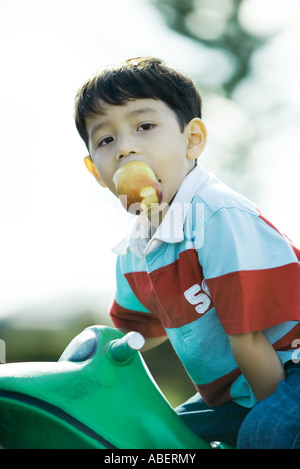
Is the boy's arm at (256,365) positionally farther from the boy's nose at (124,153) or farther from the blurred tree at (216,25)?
the blurred tree at (216,25)

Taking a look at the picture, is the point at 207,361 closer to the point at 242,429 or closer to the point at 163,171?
the point at 242,429

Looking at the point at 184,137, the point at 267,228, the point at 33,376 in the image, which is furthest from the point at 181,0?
the point at 33,376

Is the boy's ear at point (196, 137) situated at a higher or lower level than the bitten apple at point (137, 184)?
higher

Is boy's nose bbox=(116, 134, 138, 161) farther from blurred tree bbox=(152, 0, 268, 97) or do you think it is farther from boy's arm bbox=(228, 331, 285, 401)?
blurred tree bbox=(152, 0, 268, 97)

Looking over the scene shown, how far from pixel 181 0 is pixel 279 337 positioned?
16.8ft

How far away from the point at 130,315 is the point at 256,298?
1.94 ft

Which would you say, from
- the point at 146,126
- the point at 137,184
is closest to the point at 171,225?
the point at 137,184

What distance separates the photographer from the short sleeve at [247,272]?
3.74 ft

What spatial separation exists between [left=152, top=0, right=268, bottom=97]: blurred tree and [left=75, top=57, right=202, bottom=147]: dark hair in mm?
4292

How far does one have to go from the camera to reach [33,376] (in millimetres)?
1027

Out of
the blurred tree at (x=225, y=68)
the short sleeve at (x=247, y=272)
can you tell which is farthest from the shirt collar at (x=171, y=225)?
the blurred tree at (x=225, y=68)

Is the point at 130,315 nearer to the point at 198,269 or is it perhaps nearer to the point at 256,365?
the point at 198,269

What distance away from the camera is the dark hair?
1438mm

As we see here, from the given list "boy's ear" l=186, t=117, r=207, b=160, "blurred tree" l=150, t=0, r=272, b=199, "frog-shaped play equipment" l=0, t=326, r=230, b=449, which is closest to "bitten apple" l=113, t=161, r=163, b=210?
"boy's ear" l=186, t=117, r=207, b=160
